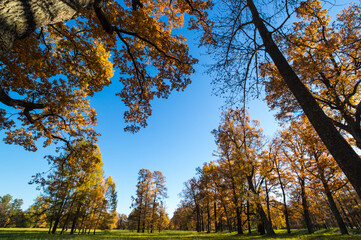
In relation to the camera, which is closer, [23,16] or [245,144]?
[23,16]

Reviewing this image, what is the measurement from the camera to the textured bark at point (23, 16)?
152 cm

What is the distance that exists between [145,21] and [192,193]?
3819cm

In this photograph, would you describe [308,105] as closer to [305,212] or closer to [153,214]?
[305,212]

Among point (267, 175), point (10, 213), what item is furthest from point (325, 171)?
point (10, 213)

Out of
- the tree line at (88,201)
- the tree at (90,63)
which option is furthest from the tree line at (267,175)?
the tree line at (88,201)

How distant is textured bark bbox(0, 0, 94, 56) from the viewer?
1516 mm

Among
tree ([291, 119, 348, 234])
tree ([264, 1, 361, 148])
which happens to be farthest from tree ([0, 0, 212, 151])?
tree ([291, 119, 348, 234])

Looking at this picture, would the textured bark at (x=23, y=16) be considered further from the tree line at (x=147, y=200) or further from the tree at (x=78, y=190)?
the tree line at (x=147, y=200)

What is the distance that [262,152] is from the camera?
1480 cm

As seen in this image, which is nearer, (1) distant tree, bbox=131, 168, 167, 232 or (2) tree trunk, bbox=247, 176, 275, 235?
(2) tree trunk, bbox=247, 176, 275, 235

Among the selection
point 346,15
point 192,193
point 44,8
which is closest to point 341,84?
point 346,15

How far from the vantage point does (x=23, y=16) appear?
5.45ft

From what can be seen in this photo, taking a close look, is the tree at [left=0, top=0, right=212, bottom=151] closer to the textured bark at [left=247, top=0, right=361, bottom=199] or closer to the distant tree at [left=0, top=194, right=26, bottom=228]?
the textured bark at [left=247, top=0, right=361, bottom=199]

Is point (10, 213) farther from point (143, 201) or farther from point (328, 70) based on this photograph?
point (328, 70)
